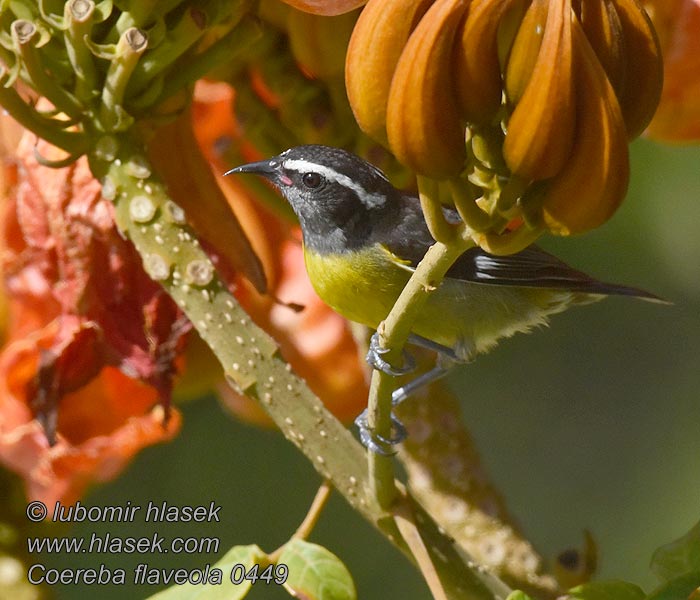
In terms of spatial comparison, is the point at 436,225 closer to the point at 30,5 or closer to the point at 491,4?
the point at 491,4

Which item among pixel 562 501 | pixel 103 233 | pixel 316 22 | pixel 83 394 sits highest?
pixel 316 22

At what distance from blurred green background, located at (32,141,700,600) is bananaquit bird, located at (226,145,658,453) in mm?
876

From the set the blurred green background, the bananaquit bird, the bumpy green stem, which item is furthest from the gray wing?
the blurred green background

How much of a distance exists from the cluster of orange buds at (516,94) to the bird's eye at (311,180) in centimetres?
39

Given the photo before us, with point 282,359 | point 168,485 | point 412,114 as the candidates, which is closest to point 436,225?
point 412,114

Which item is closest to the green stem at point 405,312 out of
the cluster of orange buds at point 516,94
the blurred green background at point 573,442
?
the cluster of orange buds at point 516,94

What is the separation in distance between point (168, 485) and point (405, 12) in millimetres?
1683

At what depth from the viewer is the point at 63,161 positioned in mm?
792

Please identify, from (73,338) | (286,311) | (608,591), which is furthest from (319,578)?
(286,311)

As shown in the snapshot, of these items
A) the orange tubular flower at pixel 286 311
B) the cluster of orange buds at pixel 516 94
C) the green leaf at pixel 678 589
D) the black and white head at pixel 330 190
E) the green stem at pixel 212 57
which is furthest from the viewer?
the orange tubular flower at pixel 286 311

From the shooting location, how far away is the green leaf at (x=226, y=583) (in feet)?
2.37

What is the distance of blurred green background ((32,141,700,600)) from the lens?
6.57 ft

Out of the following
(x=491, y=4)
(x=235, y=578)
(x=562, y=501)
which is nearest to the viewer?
(x=491, y=4)

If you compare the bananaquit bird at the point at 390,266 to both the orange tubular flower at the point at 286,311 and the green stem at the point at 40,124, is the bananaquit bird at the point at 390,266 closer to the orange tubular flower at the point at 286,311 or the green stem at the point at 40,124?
the orange tubular flower at the point at 286,311
